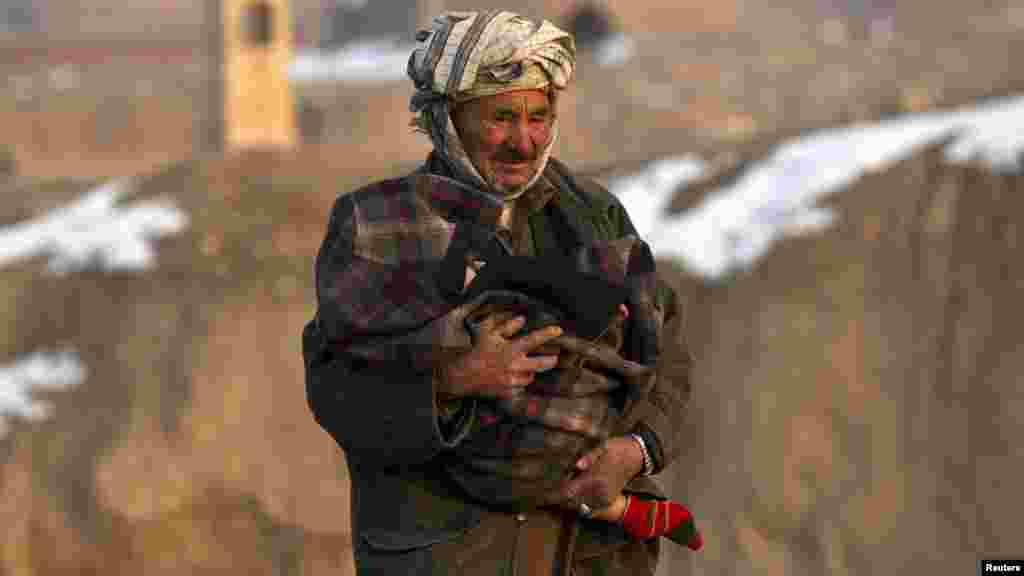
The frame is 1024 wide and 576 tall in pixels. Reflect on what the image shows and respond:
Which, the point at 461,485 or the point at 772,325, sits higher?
the point at 461,485

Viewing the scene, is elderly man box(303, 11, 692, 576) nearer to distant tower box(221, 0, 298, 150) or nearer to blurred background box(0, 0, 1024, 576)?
blurred background box(0, 0, 1024, 576)

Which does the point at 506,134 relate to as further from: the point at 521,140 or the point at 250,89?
the point at 250,89

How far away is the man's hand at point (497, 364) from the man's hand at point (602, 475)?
0.62ft

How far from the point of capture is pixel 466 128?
290 cm

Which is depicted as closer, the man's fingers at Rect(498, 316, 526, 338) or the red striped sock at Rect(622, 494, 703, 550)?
the man's fingers at Rect(498, 316, 526, 338)

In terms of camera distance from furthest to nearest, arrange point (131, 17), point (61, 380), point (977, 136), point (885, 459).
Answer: point (131, 17) < point (61, 380) < point (977, 136) < point (885, 459)

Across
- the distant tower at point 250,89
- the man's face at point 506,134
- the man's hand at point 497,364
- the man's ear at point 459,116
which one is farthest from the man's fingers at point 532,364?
the distant tower at point 250,89

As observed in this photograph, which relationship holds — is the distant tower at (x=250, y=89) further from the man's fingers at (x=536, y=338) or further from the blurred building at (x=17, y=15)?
the man's fingers at (x=536, y=338)

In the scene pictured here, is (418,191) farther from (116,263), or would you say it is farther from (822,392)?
(116,263)

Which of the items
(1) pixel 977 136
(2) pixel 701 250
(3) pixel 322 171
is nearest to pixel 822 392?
(2) pixel 701 250

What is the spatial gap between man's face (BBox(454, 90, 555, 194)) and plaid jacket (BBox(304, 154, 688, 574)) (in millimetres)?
69

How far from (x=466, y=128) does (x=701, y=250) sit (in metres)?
10.2

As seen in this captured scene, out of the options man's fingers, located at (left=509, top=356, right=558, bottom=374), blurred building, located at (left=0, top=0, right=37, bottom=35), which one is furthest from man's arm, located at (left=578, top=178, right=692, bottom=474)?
blurred building, located at (left=0, top=0, right=37, bottom=35)

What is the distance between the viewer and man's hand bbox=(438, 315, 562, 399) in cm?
274
